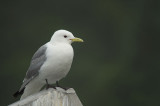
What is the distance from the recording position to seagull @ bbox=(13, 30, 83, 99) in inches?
145

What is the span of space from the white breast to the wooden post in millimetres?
917

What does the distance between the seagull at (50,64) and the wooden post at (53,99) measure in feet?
3.05

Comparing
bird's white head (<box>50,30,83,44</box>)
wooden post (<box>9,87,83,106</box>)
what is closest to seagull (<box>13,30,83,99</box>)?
bird's white head (<box>50,30,83,44</box>)

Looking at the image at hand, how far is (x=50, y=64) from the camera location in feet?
12.2

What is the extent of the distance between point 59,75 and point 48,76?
0.10m

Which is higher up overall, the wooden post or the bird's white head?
the bird's white head

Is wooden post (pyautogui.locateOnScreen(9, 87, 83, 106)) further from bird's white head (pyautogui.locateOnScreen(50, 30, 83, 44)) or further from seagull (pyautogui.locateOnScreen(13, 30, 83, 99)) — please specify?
bird's white head (pyautogui.locateOnScreen(50, 30, 83, 44))

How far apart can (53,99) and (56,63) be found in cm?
110

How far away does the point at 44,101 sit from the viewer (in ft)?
8.38

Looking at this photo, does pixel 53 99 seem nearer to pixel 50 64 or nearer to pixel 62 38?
pixel 50 64

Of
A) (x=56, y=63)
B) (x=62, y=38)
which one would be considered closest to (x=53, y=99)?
(x=56, y=63)

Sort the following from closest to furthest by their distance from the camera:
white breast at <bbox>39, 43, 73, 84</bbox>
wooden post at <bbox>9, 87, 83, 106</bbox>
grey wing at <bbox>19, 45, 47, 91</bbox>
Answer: wooden post at <bbox>9, 87, 83, 106</bbox> < white breast at <bbox>39, 43, 73, 84</bbox> < grey wing at <bbox>19, 45, 47, 91</bbox>

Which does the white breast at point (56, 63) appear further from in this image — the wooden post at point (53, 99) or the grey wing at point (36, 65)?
the wooden post at point (53, 99)

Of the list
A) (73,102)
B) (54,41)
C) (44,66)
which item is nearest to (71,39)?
(54,41)
